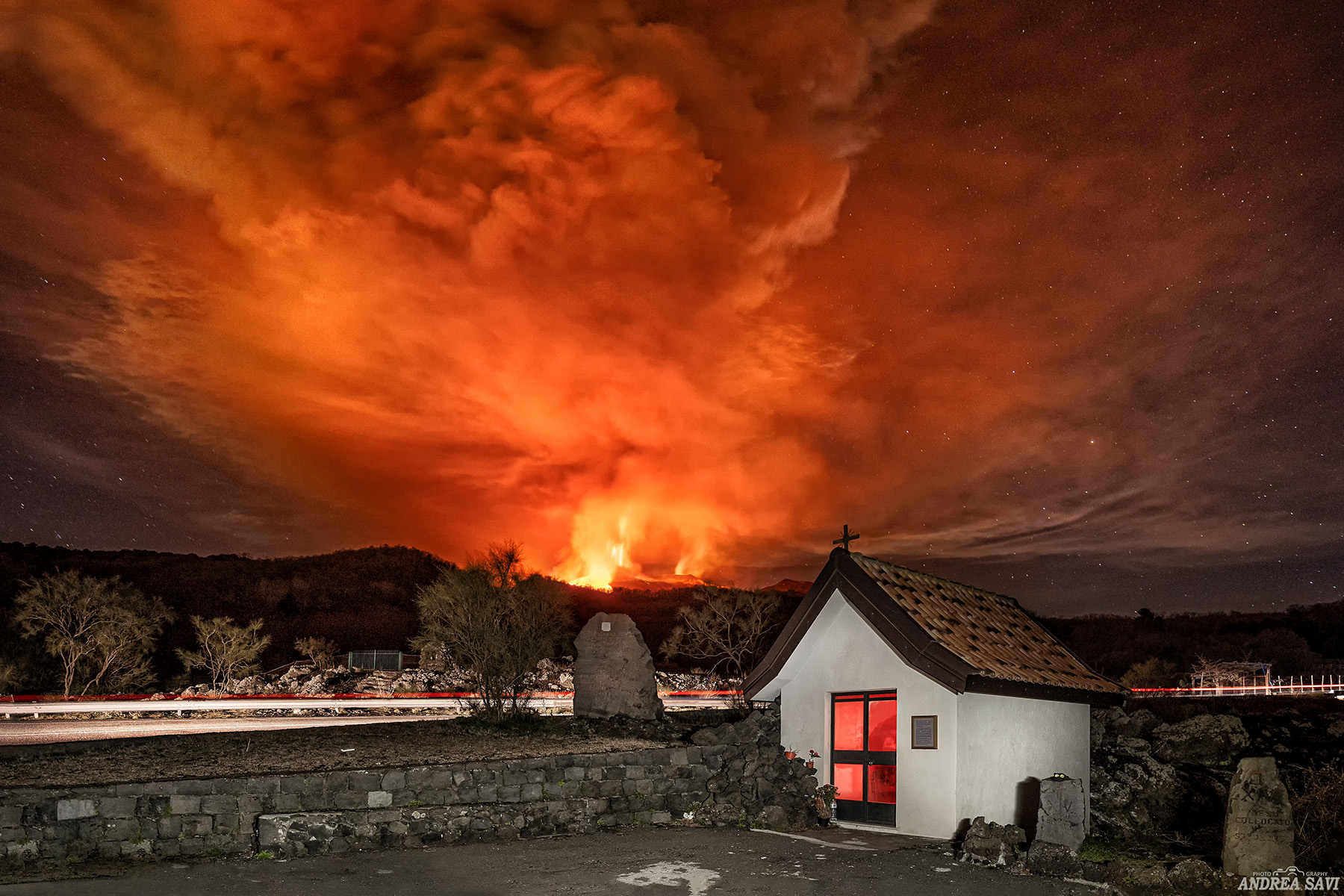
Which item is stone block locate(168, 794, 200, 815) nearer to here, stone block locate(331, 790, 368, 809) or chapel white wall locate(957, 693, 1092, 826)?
stone block locate(331, 790, 368, 809)

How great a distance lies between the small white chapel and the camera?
14141 millimetres

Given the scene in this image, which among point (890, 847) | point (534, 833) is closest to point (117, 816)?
point (534, 833)

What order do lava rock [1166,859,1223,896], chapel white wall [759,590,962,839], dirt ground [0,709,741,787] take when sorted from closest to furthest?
lava rock [1166,859,1223,896] → dirt ground [0,709,741,787] → chapel white wall [759,590,962,839]

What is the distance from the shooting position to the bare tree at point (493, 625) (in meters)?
22.6

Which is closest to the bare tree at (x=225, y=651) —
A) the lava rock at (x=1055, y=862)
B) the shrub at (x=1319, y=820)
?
the lava rock at (x=1055, y=862)

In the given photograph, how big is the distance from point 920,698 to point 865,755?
66.9 inches

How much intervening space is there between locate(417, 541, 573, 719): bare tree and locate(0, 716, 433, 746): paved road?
10.5 feet

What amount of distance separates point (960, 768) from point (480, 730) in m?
10.6

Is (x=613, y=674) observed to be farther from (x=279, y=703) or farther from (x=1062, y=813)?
(x=279, y=703)

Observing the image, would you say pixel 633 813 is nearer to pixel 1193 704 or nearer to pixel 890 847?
pixel 890 847

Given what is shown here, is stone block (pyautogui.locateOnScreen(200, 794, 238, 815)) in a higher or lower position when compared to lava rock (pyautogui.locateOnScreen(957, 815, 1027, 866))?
higher

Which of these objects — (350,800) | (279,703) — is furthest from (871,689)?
(279,703)

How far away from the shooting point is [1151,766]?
17906mm

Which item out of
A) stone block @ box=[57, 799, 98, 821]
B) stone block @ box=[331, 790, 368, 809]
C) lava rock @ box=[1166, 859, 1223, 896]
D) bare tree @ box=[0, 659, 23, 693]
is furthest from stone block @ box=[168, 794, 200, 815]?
bare tree @ box=[0, 659, 23, 693]
